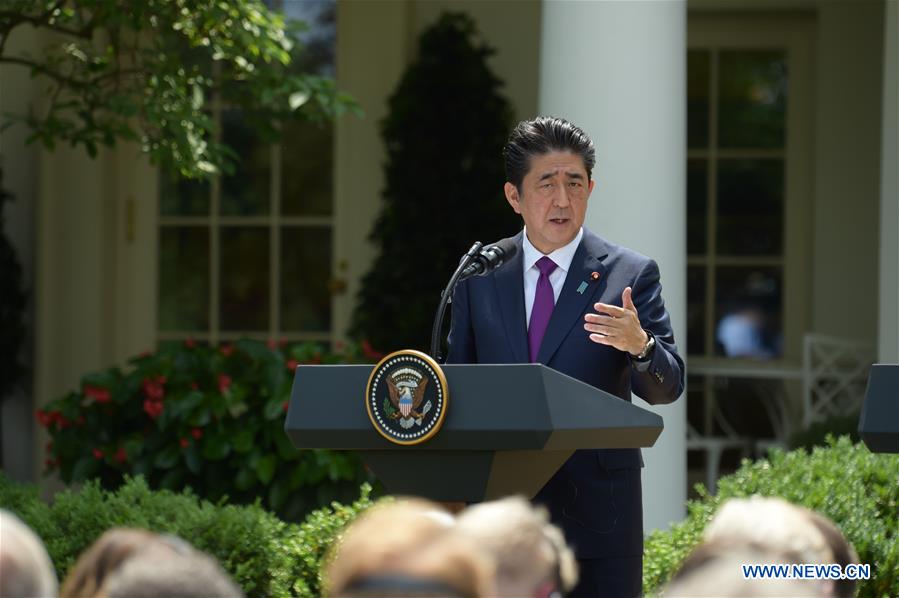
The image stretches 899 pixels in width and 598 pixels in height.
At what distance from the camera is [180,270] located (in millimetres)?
8406

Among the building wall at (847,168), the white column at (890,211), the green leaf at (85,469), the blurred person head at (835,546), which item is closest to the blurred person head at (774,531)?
the blurred person head at (835,546)

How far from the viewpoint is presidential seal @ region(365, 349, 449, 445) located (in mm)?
2449

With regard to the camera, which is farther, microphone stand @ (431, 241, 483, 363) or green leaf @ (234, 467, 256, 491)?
green leaf @ (234, 467, 256, 491)

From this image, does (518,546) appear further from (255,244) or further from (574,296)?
(255,244)

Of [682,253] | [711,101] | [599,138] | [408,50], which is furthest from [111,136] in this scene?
[711,101]

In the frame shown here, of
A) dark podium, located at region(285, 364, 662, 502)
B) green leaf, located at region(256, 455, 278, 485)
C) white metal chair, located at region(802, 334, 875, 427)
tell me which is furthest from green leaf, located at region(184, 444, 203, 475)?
dark podium, located at region(285, 364, 662, 502)

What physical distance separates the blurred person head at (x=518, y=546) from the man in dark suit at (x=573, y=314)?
987 millimetres

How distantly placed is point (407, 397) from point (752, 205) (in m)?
6.18

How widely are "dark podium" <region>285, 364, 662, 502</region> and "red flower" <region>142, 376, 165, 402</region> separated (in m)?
3.69

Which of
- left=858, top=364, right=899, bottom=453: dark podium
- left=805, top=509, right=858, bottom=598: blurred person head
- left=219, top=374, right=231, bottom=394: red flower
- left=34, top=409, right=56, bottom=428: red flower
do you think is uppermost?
left=858, top=364, right=899, bottom=453: dark podium

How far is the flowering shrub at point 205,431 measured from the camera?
5.91 m

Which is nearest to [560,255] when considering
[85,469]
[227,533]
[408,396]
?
[408,396]

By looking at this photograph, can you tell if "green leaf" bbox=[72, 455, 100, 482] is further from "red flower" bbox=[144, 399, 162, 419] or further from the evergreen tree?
the evergreen tree

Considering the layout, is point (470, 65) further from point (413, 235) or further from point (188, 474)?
point (188, 474)
